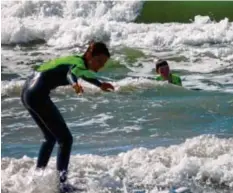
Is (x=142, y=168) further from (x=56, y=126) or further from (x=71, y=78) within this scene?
(x=71, y=78)

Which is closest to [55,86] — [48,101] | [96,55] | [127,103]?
[48,101]

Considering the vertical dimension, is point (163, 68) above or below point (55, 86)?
below

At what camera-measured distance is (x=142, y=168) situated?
627cm

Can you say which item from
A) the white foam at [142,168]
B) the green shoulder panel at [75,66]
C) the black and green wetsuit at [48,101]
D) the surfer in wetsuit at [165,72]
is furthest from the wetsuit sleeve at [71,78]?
the surfer in wetsuit at [165,72]

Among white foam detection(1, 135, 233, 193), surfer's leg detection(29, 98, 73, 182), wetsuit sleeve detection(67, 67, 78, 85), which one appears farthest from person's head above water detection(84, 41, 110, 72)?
white foam detection(1, 135, 233, 193)

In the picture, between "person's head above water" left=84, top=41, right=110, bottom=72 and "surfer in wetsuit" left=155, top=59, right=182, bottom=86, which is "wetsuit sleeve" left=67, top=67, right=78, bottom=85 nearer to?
"person's head above water" left=84, top=41, right=110, bottom=72

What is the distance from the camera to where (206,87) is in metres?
12.5

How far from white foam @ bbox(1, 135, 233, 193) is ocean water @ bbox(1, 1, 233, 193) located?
0.01 meters

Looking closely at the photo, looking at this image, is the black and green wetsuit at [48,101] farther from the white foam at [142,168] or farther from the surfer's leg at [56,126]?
the white foam at [142,168]

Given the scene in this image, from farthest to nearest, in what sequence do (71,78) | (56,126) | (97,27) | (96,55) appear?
1. (97,27)
2. (56,126)
3. (96,55)
4. (71,78)

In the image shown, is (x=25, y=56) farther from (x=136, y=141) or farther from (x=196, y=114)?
(x=136, y=141)

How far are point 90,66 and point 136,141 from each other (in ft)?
7.74

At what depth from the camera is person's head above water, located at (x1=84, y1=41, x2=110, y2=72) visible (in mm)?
5641

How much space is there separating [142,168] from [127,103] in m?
4.35
